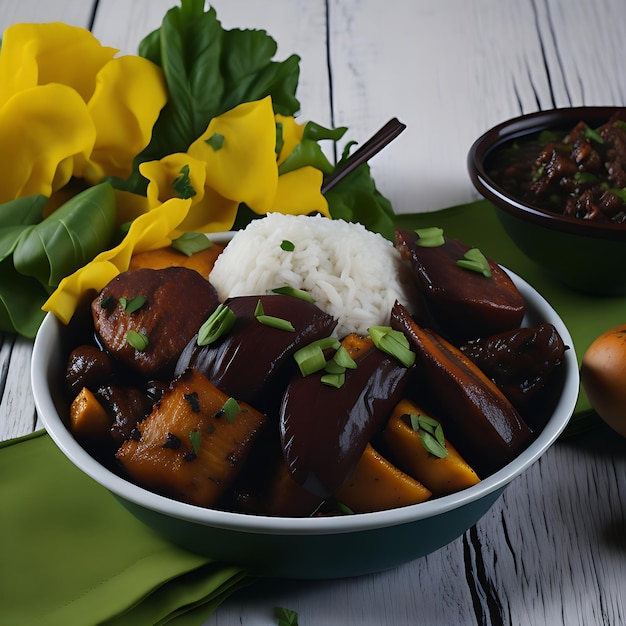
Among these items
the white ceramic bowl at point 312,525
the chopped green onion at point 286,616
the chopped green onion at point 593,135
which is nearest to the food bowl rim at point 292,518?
the white ceramic bowl at point 312,525

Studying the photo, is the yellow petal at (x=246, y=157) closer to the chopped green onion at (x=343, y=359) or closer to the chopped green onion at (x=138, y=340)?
the chopped green onion at (x=138, y=340)

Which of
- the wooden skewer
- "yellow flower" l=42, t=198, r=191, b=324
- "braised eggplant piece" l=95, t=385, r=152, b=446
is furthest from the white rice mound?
the wooden skewer

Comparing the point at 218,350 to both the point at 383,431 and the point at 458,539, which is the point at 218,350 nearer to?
the point at 383,431

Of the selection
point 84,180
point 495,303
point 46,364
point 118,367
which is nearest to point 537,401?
point 495,303

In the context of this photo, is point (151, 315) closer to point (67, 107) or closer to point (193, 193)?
point (193, 193)

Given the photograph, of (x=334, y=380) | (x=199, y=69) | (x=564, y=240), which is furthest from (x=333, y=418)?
(x=199, y=69)
